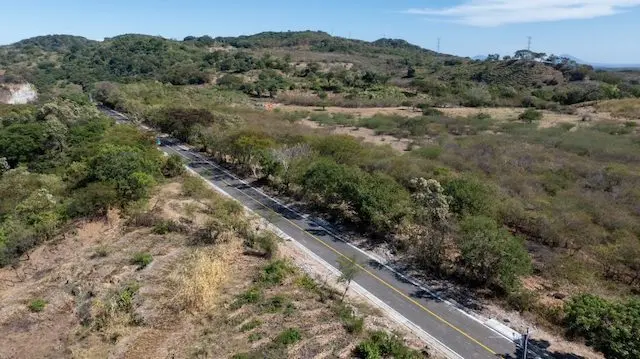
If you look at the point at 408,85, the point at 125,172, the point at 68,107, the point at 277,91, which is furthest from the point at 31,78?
the point at 125,172

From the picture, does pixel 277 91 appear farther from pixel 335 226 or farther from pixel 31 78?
pixel 335 226

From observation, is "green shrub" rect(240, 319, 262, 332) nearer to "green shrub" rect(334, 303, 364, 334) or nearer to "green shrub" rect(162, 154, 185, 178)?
"green shrub" rect(334, 303, 364, 334)

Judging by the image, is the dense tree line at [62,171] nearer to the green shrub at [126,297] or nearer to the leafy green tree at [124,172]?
the leafy green tree at [124,172]

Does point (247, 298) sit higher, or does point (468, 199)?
point (468, 199)

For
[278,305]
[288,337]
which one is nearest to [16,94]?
[278,305]

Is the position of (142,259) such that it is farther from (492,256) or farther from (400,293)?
(492,256)

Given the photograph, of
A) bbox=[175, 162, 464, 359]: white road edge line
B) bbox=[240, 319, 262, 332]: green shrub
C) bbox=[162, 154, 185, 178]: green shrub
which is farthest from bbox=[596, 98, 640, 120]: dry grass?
bbox=[240, 319, 262, 332]: green shrub

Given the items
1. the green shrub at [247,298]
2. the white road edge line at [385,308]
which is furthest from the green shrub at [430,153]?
the green shrub at [247,298]
